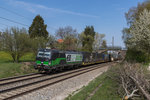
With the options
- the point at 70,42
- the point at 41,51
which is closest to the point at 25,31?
the point at 41,51

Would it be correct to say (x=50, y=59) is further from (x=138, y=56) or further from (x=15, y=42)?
(x=138, y=56)

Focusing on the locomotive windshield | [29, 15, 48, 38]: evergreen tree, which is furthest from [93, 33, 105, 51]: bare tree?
the locomotive windshield

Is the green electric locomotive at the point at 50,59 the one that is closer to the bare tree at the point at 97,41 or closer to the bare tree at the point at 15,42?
the bare tree at the point at 15,42

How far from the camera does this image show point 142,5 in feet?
102

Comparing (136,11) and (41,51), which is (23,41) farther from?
(136,11)

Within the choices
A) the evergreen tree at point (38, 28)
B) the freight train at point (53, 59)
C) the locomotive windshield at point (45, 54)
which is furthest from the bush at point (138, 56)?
the evergreen tree at point (38, 28)

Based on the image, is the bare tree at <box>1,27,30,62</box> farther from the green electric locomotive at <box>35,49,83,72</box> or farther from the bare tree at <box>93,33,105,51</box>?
the bare tree at <box>93,33,105,51</box>

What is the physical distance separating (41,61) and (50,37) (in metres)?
16.2

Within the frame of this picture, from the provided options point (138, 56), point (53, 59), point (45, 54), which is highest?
point (45, 54)

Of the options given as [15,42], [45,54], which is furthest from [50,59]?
[15,42]

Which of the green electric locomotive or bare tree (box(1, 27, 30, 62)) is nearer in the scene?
the green electric locomotive

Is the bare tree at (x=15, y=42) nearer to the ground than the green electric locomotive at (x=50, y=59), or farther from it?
farther from it

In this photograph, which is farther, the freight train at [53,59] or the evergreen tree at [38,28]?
the evergreen tree at [38,28]

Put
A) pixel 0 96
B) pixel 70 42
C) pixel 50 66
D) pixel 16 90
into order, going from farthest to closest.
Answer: pixel 70 42 < pixel 50 66 < pixel 16 90 < pixel 0 96
